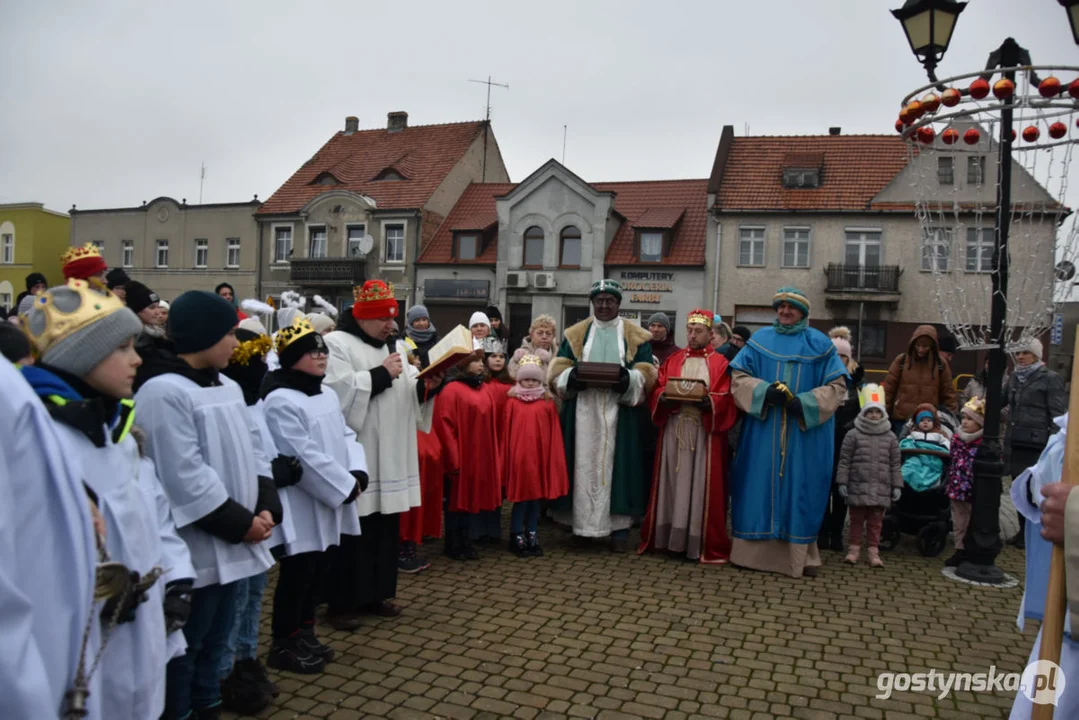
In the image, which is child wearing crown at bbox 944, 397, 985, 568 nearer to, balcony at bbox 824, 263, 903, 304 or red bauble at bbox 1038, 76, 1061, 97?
red bauble at bbox 1038, 76, 1061, 97

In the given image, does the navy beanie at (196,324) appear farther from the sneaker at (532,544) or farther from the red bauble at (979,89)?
the red bauble at (979,89)

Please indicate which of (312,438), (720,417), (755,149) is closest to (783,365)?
(720,417)

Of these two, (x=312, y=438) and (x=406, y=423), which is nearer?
(x=312, y=438)

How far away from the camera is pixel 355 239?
109 feet

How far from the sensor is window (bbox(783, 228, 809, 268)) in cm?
2827

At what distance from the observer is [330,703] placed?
3811 mm

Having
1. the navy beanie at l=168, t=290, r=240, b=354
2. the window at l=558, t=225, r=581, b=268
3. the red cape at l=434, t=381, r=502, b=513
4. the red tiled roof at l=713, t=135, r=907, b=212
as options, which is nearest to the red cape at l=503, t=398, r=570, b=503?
the red cape at l=434, t=381, r=502, b=513

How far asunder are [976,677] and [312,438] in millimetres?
3750

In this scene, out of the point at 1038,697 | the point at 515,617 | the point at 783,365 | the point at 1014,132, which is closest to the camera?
the point at 1038,697

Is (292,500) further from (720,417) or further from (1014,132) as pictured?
(1014,132)

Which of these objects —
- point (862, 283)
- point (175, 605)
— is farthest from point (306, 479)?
point (862, 283)

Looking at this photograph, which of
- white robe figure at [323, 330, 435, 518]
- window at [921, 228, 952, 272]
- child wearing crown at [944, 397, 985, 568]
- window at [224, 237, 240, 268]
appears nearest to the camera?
white robe figure at [323, 330, 435, 518]

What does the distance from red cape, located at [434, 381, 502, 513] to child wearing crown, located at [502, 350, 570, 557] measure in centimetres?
16

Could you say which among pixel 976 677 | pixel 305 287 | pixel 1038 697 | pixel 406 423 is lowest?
pixel 976 677
